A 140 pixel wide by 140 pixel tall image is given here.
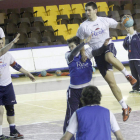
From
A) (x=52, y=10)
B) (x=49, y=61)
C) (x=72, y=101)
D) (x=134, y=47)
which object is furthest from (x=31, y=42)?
(x=72, y=101)

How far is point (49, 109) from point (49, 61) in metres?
8.52

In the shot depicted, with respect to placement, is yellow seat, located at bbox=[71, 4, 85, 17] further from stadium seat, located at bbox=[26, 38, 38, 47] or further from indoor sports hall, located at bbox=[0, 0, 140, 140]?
stadium seat, located at bbox=[26, 38, 38, 47]

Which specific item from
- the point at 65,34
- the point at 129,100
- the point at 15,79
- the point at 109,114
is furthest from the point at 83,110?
the point at 65,34

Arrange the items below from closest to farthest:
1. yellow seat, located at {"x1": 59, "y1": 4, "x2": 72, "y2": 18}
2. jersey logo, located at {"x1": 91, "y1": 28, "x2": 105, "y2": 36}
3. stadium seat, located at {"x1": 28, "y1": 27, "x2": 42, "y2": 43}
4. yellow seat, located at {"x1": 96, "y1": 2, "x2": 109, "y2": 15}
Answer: jersey logo, located at {"x1": 91, "y1": 28, "x2": 105, "y2": 36}, stadium seat, located at {"x1": 28, "y1": 27, "x2": 42, "y2": 43}, yellow seat, located at {"x1": 59, "y1": 4, "x2": 72, "y2": 18}, yellow seat, located at {"x1": 96, "y1": 2, "x2": 109, "y2": 15}

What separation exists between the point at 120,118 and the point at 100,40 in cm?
175

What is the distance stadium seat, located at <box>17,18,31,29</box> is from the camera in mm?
18400

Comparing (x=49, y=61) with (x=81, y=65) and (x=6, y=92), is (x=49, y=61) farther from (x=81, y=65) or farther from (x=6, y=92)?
(x=81, y=65)

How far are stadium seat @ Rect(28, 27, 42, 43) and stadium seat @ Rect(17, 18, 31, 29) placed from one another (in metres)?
0.28

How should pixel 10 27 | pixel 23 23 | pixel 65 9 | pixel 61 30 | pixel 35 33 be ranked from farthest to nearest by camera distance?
pixel 65 9 < pixel 61 30 < pixel 23 23 < pixel 35 33 < pixel 10 27

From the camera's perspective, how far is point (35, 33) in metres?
18.2

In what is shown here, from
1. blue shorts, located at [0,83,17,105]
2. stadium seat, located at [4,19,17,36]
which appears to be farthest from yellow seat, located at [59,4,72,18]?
blue shorts, located at [0,83,17,105]

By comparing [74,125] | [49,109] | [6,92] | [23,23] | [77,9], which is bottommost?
[49,109]

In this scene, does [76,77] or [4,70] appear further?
[4,70]

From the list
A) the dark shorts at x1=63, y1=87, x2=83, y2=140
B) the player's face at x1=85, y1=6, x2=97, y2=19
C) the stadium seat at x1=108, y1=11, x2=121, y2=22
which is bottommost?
the dark shorts at x1=63, y1=87, x2=83, y2=140
